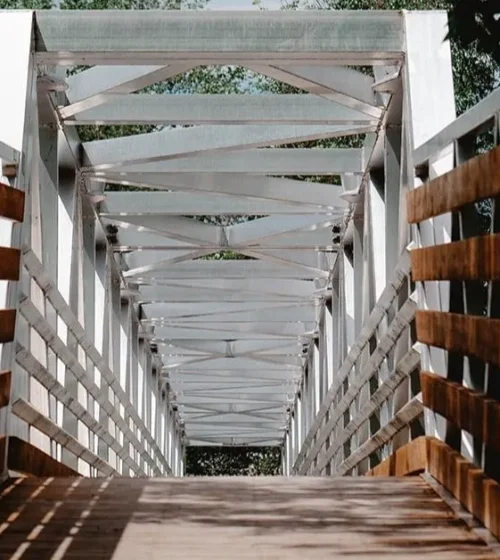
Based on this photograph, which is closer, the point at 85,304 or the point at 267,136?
the point at 267,136

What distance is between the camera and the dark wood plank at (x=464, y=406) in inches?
145

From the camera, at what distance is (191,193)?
452 inches

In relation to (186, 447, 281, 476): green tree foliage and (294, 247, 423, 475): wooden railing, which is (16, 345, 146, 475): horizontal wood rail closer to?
(294, 247, 423, 475): wooden railing

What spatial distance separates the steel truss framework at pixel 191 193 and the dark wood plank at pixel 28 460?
117 millimetres

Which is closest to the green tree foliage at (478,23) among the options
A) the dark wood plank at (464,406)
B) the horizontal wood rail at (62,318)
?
the dark wood plank at (464,406)

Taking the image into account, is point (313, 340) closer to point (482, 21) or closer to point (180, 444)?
point (180, 444)

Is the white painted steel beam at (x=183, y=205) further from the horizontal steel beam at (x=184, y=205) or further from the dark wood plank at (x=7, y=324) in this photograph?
the dark wood plank at (x=7, y=324)

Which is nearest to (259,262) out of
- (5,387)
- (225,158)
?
(225,158)

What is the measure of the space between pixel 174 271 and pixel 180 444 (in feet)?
49.3

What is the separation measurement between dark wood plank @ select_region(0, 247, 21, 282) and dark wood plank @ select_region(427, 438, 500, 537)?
69.7 inches

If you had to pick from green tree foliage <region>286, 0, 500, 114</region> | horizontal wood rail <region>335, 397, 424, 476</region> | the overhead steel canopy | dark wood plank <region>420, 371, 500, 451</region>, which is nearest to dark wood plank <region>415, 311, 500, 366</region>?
dark wood plank <region>420, 371, 500, 451</region>

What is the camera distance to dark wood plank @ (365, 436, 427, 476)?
5.54 metres

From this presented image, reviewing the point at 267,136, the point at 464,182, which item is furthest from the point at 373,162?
the point at 464,182

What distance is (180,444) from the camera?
28984 mm
